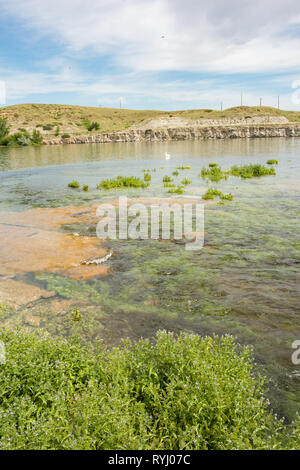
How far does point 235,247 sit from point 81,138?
4373 inches

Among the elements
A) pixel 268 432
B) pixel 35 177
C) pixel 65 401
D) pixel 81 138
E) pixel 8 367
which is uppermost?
pixel 81 138

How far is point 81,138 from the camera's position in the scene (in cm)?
11388

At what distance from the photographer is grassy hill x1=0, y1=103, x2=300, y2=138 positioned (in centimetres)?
12825

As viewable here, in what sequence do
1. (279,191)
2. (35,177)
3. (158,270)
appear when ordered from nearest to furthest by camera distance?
(158,270)
(279,191)
(35,177)

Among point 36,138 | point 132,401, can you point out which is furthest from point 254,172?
point 36,138

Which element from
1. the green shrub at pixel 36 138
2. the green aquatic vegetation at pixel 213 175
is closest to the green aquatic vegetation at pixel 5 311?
the green aquatic vegetation at pixel 213 175

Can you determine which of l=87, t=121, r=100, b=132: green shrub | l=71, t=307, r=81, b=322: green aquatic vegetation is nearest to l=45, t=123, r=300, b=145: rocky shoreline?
l=87, t=121, r=100, b=132: green shrub

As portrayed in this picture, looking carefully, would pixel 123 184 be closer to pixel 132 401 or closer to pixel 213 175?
pixel 213 175

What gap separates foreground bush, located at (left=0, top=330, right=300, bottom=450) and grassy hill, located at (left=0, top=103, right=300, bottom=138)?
399 ft

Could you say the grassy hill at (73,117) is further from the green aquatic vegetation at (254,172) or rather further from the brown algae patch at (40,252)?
the brown algae patch at (40,252)

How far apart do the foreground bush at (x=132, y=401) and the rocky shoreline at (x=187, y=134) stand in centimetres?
11413

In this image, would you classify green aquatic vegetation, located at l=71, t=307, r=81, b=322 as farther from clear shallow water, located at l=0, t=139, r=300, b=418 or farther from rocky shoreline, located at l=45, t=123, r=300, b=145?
rocky shoreline, located at l=45, t=123, r=300, b=145

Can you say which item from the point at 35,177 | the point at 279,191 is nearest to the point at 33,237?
the point at 279,191

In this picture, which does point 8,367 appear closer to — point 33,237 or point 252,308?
point 252,308
